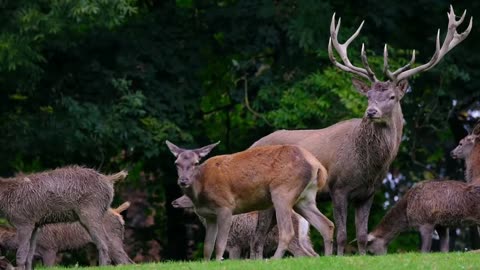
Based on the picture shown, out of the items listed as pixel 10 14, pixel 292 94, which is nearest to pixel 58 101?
pixel 10 14

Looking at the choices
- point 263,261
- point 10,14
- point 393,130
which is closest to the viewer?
point 263,261

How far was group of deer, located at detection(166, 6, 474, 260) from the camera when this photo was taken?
56.6 feet

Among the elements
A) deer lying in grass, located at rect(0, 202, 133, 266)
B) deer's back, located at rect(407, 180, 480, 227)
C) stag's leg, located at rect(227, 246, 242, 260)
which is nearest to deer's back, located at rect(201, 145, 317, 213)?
deer's back, located at rect(407, 180, 480, 227)

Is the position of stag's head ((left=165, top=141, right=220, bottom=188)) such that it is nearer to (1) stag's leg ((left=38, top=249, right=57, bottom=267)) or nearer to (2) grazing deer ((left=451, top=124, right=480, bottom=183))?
(1) stag's leg ((left=38, top=249, right=57, bottom=267))

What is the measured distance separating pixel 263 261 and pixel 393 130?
3486 mm

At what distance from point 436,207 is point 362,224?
1039 mm

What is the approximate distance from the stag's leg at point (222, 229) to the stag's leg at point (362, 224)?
2.06 m

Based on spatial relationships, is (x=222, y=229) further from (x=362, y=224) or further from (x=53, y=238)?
(x=53, y=238)

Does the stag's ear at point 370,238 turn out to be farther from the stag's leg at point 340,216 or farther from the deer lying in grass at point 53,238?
the deer lying in grass at point 53,238

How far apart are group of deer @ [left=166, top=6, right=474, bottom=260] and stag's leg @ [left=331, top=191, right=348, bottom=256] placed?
0.04 ft

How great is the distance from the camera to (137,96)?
79.6ft

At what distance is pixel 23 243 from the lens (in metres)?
16.7

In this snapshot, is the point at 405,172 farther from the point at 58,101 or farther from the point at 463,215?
A: the point at 463,215

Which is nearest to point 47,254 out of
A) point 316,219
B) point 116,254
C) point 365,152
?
point 116,254
